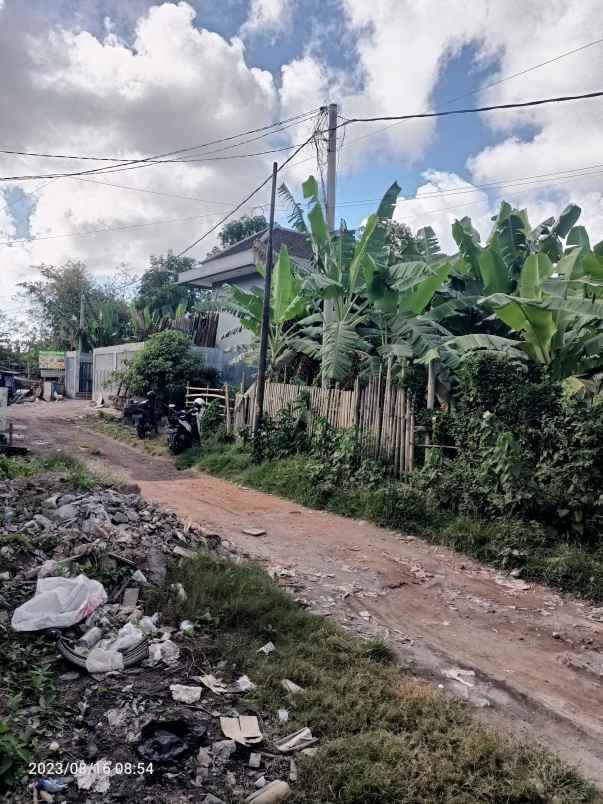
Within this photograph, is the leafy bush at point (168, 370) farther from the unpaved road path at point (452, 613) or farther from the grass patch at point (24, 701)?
the grass patch at point (24, 701)

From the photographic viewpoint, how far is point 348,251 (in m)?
10.4

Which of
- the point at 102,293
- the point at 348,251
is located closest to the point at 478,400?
the point at 348,251

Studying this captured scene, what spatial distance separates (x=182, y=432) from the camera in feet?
44.2

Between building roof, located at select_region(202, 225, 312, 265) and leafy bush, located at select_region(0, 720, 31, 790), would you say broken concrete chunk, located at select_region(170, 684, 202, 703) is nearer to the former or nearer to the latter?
leafy bush, located at select_region(0, 720, 31, 790)

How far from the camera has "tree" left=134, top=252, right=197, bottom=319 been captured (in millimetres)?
30484

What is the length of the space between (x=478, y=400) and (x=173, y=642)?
16.1 feet

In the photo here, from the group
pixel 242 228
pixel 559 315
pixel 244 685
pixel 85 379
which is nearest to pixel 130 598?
pixel 244 685

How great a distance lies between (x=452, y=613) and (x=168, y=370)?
1220 cm

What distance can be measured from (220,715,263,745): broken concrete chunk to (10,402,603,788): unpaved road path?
144 centimetres

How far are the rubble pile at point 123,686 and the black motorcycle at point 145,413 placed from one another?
391 inches

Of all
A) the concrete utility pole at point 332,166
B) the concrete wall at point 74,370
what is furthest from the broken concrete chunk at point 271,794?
the concrete wall at point 74,370

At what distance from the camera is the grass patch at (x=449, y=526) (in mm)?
5605

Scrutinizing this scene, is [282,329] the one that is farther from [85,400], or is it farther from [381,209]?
[85,400]

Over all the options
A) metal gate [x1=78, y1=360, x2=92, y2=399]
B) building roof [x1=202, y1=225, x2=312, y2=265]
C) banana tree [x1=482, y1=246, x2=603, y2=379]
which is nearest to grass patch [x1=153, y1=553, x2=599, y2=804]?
banana tree [x1=482, y1=246, x2=603, y2=379]
